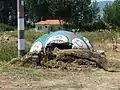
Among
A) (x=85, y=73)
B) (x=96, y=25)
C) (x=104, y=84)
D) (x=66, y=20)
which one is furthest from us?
(x=66, y=20)

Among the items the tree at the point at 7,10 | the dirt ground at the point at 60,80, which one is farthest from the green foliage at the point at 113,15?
the dirt ground at the point at 60,80

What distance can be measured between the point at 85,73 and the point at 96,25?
52.4 m

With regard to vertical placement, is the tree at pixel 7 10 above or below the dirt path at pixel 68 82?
above

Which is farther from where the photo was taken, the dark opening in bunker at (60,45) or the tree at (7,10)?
the tree at (7,10)

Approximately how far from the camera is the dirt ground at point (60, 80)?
19.3 feet

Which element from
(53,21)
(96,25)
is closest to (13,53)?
(96,25)

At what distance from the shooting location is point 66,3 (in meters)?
67.2

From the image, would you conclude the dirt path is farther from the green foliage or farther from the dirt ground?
the green foliage

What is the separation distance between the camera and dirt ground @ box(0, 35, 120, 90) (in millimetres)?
5871

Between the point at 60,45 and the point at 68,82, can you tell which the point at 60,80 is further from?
the point at 60,45

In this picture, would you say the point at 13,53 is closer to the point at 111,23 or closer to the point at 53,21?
the point at 111,23

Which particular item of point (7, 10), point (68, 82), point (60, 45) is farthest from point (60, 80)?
point (7, 10)

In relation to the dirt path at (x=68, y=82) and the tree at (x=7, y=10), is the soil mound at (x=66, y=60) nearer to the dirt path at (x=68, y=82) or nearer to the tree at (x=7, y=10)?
the dirt path at (x=68, y=82)

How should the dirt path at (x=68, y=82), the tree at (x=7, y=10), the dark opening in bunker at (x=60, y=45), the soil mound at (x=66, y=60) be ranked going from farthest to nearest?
1. the tree at (x=7, y=10)
2. the dark opening in bunker at (x=60, y=45)
3. the soil mound at (x=66, y=60)
4. the dirt path at (x=68, y=82)
